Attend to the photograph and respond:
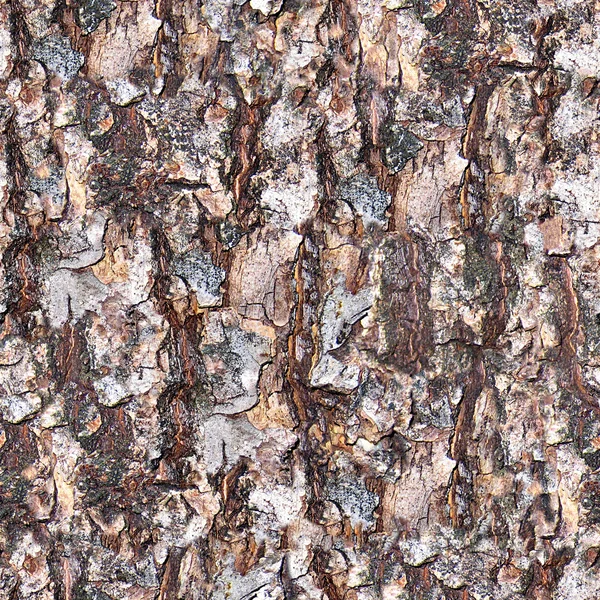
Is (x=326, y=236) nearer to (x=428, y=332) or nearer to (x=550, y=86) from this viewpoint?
(x=428, y=332)

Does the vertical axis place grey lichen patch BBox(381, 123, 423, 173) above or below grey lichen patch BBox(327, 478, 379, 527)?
above

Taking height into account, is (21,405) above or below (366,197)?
below

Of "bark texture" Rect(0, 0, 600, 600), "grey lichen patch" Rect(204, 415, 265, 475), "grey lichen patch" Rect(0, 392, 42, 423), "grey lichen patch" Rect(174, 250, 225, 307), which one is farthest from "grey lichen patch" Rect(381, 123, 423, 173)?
"grey lichen patch" Rect(0, 392, 42, 423)

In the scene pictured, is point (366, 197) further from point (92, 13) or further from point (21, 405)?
point (21, 405)

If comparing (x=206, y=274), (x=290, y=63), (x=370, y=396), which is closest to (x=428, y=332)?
(x=370, y=396)

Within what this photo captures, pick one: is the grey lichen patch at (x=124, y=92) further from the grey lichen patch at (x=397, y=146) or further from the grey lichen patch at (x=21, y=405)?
the grey lichen patch at (x=21, y=405)

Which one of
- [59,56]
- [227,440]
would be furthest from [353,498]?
[59,56]

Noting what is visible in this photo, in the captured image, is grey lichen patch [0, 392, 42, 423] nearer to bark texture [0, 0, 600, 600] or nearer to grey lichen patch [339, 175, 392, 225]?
bark texture [0, 0, 600, 600]
